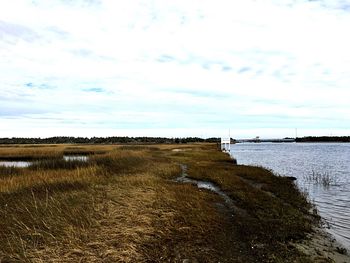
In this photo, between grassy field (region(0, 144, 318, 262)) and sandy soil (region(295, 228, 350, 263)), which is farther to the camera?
sandy soil (region(295, 228, 350, 263))

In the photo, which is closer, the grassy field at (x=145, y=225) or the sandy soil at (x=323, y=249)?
the grassy field at (x=145, y=225)

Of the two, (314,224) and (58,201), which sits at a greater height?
(58,201)

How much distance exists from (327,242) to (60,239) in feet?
26.6

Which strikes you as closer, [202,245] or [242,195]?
[202,245]

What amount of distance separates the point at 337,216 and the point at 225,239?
23.8 ft

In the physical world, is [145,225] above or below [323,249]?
above

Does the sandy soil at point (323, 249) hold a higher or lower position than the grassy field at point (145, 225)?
lower

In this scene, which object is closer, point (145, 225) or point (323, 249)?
point (323, 249)

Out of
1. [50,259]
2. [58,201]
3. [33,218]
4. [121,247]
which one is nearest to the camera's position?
[50,259]

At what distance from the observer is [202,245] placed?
8.91m

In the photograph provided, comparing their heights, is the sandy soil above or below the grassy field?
below

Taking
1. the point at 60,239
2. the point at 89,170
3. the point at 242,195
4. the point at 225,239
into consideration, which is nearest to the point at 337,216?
the point at 242,195

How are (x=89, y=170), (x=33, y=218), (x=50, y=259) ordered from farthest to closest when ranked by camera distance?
1. (x=89, y=170)
2. (x=33, y=218)
3. (x=50, y=259)

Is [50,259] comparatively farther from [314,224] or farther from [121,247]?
[314,224]
